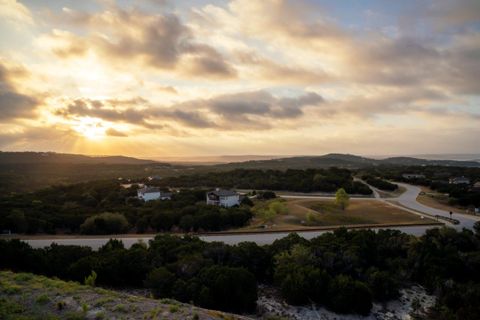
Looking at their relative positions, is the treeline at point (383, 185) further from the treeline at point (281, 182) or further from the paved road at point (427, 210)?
the treeline at point (281, 182)

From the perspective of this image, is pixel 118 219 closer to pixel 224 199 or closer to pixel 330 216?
pixel 224 199

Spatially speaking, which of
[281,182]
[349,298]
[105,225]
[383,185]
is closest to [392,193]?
[383,185]

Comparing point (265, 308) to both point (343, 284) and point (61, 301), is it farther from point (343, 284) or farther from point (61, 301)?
point (61, 301)

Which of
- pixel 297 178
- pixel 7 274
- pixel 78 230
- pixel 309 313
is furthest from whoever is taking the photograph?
pixel 297 178

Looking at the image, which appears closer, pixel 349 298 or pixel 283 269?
pixel 349 298

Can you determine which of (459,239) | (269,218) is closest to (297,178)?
(269,218)

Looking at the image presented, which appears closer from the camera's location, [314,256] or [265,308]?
[265,308]

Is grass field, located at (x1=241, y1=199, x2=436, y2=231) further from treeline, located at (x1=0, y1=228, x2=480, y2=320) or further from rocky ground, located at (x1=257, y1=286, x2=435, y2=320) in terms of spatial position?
rocky ground, located at (x1=257, y1=286, x2=435, y2=320)
